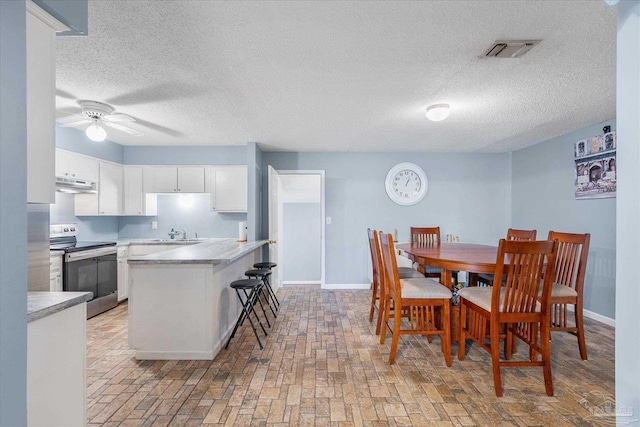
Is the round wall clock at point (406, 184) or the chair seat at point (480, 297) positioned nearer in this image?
the chair seat at point (480, 297)

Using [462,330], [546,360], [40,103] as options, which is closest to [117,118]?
[40,103]

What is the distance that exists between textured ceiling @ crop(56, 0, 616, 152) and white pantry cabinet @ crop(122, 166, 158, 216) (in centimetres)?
140

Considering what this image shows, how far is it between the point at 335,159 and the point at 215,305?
3228 mm

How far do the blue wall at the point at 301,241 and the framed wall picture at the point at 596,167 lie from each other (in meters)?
4.23

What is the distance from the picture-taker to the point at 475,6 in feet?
5.16

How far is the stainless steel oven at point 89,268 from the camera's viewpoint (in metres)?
3.39

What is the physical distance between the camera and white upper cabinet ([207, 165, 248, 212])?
479cm

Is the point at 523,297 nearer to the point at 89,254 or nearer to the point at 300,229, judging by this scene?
→ the point at 89,254

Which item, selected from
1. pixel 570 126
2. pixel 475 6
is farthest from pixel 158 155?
pixel 570 126

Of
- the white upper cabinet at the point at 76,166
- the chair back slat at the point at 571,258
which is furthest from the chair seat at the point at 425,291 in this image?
the white upper cabinet at the point at 76,166

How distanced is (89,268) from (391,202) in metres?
4.30

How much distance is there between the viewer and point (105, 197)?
14.4ft

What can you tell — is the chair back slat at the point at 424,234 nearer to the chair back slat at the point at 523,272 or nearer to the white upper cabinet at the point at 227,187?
the chair back slat at the point at 523,272

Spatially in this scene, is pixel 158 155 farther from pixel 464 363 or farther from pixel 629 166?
pixel 629 166
